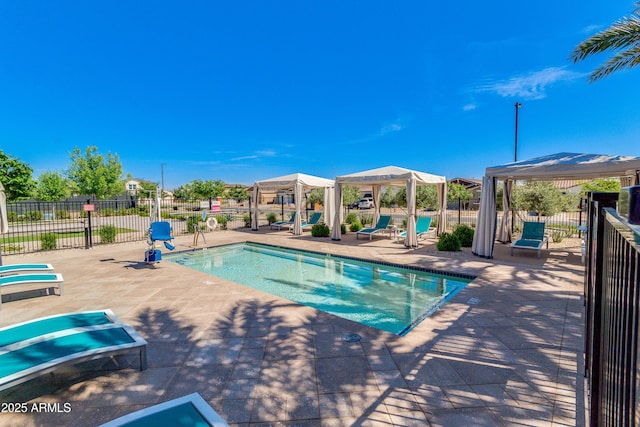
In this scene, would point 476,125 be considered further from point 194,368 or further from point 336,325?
point 194,368

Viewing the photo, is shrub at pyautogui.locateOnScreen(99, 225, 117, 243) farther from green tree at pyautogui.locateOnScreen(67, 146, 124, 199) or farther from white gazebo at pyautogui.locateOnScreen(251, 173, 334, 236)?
green tree at pyautogui.locateOnScreen(67, 146, 124, 199)

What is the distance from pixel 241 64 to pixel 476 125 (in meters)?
15.7

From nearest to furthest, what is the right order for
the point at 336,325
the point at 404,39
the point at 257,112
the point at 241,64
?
the point at 336,325
the point at 404,39
the point at 241,64
the point at 257,112

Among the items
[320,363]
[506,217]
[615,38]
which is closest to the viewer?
[320,363]

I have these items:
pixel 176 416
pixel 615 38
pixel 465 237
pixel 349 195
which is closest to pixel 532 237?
pixel 465 237

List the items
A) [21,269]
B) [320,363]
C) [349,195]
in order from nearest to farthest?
[320,363] < [21,269] < [349,195]

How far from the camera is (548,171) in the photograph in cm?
704

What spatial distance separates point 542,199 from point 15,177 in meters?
22.2

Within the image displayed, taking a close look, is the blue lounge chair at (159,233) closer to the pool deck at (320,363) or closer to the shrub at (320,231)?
the pool deck at (320,363)

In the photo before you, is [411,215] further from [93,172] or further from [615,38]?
[93,172]

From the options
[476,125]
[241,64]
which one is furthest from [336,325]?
[476,125]

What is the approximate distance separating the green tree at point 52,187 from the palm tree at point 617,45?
110 feet

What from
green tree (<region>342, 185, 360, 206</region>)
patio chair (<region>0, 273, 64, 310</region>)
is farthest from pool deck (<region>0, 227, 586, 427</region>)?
green tree (<region>342, 185, 360, 206</region>)

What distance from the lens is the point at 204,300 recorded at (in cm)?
488
